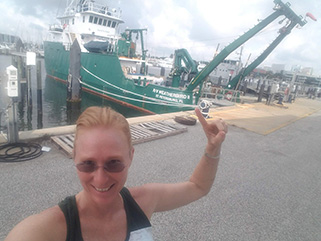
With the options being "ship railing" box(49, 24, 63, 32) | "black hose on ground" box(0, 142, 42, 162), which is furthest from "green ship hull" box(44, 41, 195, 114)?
"black hose on ground" box(0, 142, 42, 162)

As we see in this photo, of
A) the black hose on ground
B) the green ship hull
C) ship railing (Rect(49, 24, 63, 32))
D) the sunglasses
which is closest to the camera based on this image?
the sunglasses

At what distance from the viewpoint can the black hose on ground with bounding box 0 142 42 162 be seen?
12.2 feet

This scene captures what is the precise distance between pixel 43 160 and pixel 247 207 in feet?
12.0

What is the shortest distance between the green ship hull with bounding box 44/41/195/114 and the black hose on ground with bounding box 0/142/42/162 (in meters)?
9.01

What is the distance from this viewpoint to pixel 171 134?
6191 millimetres

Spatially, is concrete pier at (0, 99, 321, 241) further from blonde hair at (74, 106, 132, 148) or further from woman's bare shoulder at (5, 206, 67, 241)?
blonde hair at (74, 106, 132, 148)

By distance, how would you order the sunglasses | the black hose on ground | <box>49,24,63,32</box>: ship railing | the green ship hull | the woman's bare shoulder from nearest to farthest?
the woman's bare shoulder → the sunglasses → the black hose on ground → the green ship hull → <box>49,24,63,32</box>: ship railing

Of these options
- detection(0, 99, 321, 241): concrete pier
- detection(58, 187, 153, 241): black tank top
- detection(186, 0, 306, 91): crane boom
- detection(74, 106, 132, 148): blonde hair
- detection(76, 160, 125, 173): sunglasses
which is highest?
detection(186, 0, 306, 91): crane boom

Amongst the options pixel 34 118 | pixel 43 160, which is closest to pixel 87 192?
pixel 43 160

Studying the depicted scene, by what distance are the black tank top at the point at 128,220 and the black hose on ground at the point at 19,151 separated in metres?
3.28

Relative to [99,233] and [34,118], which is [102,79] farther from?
[99,233]

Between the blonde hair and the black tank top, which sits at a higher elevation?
the blonde hair

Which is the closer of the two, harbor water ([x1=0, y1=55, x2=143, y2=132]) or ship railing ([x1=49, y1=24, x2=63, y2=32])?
harbor water ([x1=0, y1=55, x2=143, y2=132])

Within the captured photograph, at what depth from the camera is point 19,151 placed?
13.1 ft
